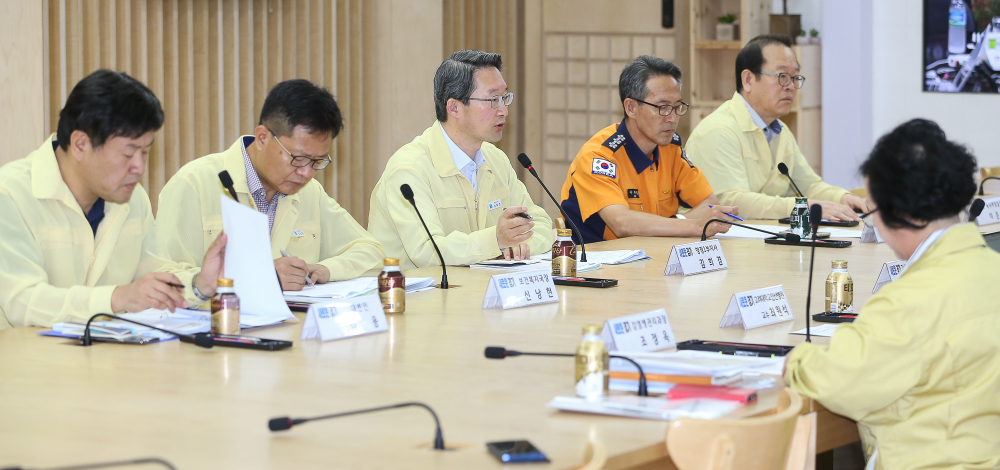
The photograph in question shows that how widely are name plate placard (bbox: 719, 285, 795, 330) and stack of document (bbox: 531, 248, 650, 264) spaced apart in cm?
94

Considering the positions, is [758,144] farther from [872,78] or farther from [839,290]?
[872,78]

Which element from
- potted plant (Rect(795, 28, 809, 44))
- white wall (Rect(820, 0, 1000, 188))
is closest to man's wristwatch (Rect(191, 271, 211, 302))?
white wall (Rect(820, 0, 1000, 188))

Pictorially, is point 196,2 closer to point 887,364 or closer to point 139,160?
point 139,160

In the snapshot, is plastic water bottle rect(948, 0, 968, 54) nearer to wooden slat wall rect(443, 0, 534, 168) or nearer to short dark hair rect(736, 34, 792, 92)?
short dark hair rect(736, 34, 792, 92)

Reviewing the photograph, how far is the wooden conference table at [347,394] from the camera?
52.3 inches

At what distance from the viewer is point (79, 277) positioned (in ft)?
7.66

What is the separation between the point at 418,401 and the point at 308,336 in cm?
56

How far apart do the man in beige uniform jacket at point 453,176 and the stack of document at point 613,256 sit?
17 centimetres

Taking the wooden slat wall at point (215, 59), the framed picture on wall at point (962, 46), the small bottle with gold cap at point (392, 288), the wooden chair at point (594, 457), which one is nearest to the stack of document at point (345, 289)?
the small bottle with gold cap at point (392, 288)

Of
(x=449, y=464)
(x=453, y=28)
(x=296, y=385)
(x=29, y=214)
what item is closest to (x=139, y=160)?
(x=29, y=214)

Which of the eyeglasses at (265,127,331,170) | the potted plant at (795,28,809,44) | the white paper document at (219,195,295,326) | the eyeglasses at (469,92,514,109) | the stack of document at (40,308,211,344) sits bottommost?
the stack of document at (40,308,211,344)

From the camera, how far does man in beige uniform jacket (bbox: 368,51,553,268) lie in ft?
10.6

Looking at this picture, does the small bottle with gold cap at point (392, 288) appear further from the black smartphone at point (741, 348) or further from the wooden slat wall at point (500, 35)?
the wooden slat wall at point (500, 35)

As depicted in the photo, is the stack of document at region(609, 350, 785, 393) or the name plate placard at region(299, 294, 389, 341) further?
the name plate placard at region(299, 294, 389, 341)
